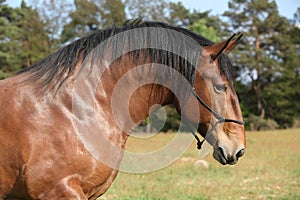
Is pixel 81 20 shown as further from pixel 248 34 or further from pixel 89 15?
pixel 248 34

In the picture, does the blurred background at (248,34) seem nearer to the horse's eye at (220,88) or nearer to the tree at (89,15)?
the tree at (89,15)

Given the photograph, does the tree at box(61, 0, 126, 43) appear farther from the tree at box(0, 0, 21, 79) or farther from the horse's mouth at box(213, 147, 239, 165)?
the horse's mouth at box(213, 147, 239, 165)

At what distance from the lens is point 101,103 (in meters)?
3.08

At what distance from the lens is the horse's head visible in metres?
3.16

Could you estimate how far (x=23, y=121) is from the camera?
2.90 metres

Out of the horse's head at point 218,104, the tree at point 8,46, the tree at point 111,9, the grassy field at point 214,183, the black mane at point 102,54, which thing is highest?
the tree at point 111,9

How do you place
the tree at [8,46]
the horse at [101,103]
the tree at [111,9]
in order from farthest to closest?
1. the tree at [111,9]
2. the tree at [8,46]
3. the horse at [101,103]

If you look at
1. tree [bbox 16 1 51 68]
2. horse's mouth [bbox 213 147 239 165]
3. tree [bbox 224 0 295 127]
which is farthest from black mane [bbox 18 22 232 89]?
tree [bbox 224 0 295 127]

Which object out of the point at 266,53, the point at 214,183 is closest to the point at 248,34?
the point at 266,53

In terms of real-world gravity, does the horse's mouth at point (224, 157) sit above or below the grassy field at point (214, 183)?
above

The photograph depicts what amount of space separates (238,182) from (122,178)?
294 cm

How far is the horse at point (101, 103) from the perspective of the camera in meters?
2.84

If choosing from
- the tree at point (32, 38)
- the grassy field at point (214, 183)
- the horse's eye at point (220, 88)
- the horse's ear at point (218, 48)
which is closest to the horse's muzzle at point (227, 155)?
the horse's eye at point (220, 88)

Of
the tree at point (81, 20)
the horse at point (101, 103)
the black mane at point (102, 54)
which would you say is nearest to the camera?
the horse at point (101, 103)
